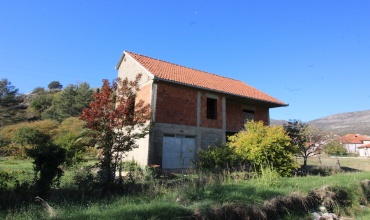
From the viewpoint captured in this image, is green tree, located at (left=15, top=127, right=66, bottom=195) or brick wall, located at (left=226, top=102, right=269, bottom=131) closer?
green tree, located at (left=15, top=127, right=66, bottom=195)

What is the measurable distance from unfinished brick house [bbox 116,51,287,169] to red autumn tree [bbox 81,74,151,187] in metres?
4.89

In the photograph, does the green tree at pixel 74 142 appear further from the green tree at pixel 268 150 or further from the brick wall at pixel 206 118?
the brick wall at pixel 206 118

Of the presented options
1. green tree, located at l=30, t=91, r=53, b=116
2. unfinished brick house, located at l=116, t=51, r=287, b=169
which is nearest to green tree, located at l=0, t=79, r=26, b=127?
green tree, located at l=30, t=91, r=53, b=116

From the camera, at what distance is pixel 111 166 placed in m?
8.23

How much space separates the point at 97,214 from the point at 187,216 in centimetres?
164

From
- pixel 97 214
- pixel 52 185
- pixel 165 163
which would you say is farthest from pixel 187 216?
pixel 165 163

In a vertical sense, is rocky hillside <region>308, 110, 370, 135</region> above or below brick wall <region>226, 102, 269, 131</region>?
above

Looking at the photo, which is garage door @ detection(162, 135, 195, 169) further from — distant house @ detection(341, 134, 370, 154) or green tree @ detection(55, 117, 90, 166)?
distant house @ detection(341, 134, 370, 154)

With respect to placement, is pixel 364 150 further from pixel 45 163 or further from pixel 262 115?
pixel 45 163

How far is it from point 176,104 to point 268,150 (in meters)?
6.48

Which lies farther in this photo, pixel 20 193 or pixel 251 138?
pixel 251 138

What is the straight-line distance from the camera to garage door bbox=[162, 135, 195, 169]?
1477cm

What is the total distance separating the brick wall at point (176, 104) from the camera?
14828 millimetres

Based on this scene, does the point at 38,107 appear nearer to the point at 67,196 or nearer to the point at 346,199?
the point at 67,196
